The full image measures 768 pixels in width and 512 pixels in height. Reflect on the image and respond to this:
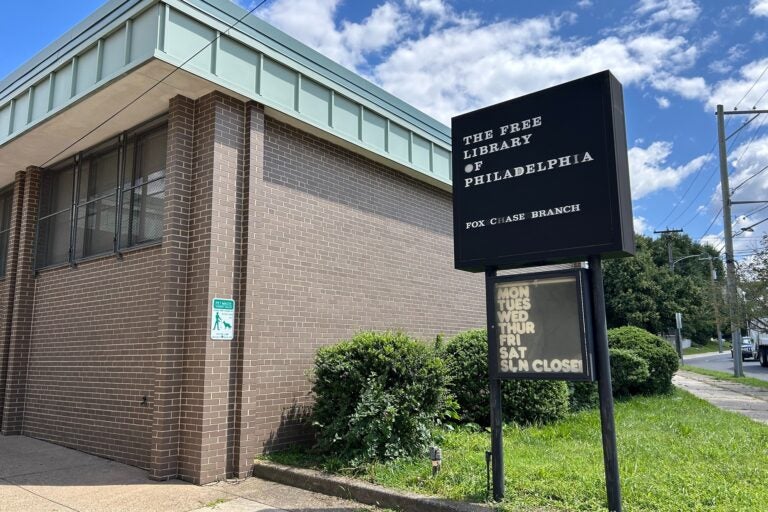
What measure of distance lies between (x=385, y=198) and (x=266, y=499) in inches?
235

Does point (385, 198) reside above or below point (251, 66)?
below

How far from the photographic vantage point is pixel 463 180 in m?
6.01

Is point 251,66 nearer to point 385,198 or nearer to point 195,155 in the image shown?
point 195,155

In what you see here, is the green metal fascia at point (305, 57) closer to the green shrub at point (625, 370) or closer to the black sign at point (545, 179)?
the black sign at point (545, 179)

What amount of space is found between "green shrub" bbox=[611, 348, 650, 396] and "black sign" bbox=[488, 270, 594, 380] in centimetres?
818

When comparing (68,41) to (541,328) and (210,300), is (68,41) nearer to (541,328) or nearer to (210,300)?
(210,300)

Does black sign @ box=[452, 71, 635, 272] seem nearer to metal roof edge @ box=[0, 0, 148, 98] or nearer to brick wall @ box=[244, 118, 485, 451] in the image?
brick wall @ box=[244, 118, 485, 451]

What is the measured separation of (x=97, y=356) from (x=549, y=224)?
7.12 metres

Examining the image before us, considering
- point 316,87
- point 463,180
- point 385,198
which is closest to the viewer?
point 463,180

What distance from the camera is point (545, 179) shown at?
17.7 feet

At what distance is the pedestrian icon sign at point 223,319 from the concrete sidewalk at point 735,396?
9056mm

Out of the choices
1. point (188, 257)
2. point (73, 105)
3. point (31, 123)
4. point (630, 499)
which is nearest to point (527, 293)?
point (630, 499)

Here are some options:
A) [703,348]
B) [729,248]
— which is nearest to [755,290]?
[729,248]

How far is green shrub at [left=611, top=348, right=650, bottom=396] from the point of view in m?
12.6
